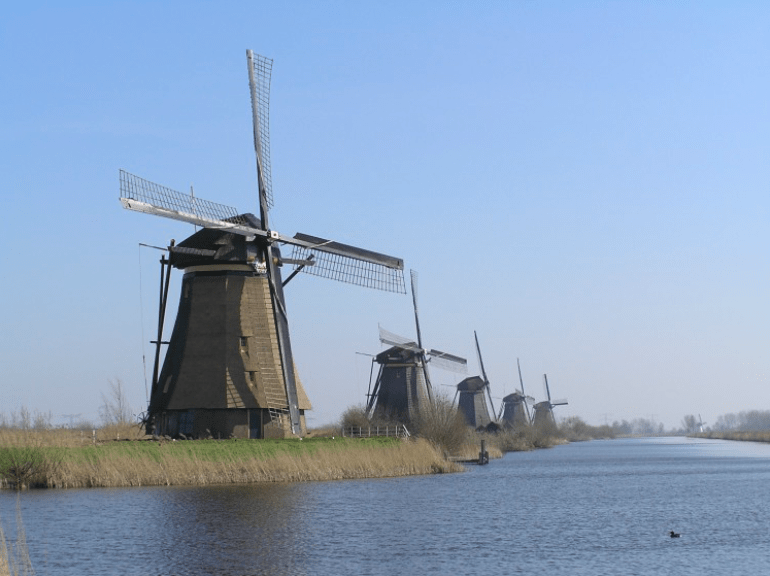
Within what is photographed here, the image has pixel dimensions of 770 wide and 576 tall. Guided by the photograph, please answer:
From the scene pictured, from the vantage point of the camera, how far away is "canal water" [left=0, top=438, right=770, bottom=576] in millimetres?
16734

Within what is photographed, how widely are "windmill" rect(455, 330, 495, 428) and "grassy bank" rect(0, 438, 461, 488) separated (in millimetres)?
51117

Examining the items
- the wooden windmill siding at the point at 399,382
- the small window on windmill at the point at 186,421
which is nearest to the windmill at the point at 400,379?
the wooden windmill siding at the point at 399,382

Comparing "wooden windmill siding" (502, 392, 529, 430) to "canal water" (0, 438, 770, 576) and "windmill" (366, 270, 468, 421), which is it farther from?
"canal water" (0, 438, 770, 576)

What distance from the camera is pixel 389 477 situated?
113 feet

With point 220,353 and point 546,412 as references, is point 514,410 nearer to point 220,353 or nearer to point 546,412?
point 546,412

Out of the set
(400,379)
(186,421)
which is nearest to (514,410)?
(400,379)

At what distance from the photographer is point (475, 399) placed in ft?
282

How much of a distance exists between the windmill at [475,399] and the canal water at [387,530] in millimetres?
52983

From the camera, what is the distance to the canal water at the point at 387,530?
659 inches

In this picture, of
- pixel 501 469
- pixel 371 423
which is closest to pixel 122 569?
pixel 501 469

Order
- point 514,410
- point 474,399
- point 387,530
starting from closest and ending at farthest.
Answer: point 387,530 < point 474,399 < point 514,410

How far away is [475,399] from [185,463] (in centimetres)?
5867

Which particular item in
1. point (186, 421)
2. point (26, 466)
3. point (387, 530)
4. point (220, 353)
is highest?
point (220, 353)

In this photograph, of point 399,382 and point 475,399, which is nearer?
point 399,382
